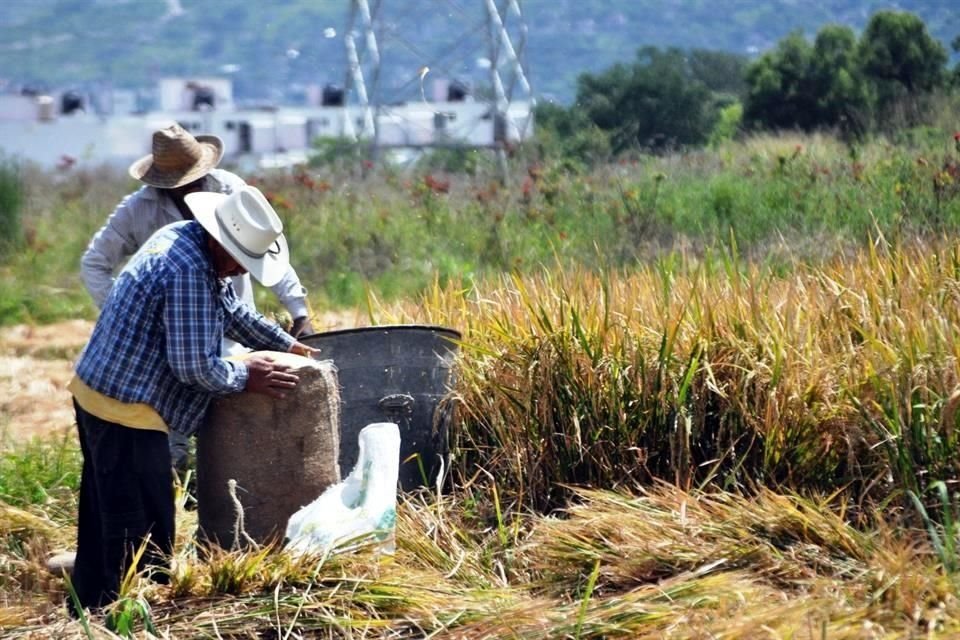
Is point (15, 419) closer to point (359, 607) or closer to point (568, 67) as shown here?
point (359, 607)

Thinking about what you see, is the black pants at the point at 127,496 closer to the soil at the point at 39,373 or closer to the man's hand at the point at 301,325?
the man's hand at the point at 301,325

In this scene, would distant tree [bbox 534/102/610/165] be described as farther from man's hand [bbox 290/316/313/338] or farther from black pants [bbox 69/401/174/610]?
black pants [bbox 69/401/174/610]

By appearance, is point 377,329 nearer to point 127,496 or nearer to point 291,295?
point 291,295

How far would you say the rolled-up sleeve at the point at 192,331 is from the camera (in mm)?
4957

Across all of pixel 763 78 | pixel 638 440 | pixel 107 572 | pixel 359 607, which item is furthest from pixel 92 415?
pixel 763 78

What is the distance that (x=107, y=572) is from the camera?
525cm

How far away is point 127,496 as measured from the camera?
5.19 metres

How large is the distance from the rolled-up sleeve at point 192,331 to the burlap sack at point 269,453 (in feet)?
1.25

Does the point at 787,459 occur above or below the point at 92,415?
below

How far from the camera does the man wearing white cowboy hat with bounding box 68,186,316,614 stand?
5.00m

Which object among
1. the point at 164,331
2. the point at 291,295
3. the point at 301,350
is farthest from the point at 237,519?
the point at 291,295

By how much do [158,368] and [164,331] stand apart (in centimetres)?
15

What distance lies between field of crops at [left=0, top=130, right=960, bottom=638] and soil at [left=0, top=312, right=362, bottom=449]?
0.72 m

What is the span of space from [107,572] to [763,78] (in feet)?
63.4
